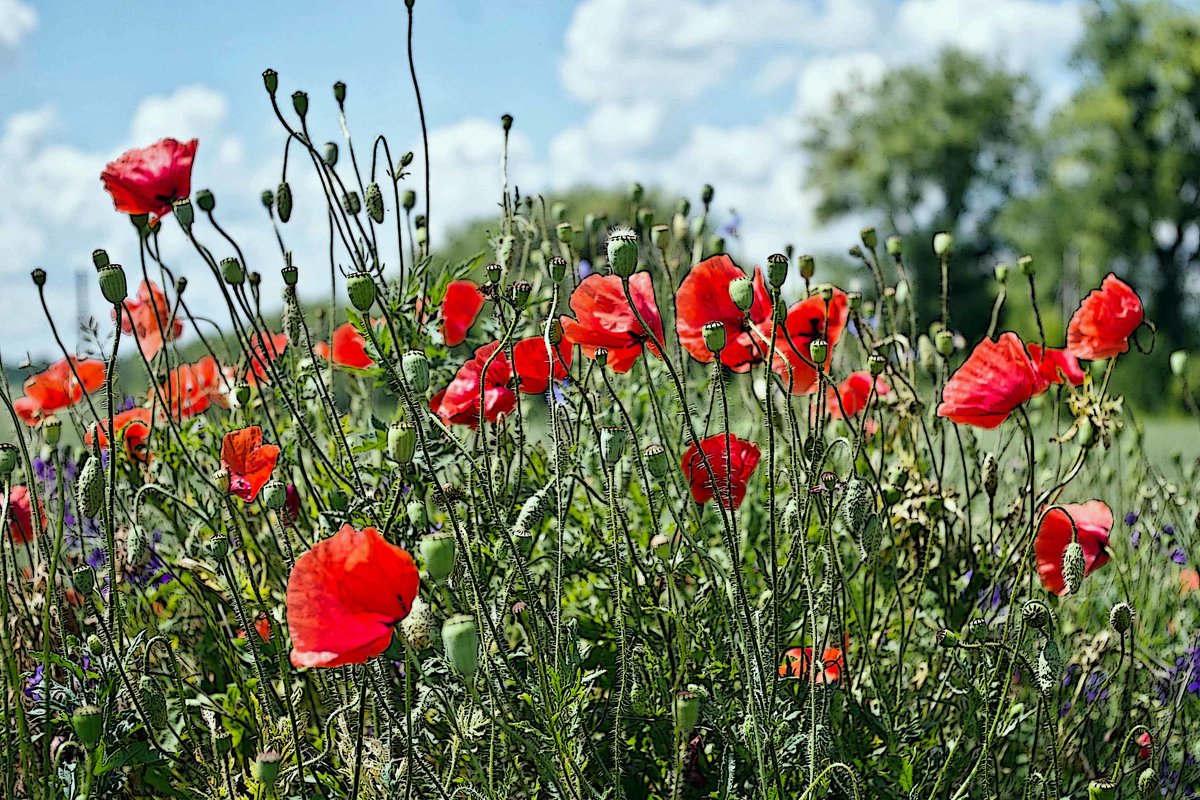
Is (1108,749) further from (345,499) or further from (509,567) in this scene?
(345,499)

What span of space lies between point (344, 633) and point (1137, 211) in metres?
23.3

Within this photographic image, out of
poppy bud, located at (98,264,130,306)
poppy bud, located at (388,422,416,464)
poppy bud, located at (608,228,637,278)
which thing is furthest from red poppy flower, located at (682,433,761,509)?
poppy bud, located at (98,264,130,306)

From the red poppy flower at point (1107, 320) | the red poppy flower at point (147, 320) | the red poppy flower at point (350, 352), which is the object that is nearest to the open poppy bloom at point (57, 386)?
the red poppy flower at point (147, 320)

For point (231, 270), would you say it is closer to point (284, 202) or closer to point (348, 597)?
point (284, 202)

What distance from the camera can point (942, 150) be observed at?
27.8 meters

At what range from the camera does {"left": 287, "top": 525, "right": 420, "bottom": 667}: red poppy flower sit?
1005mm

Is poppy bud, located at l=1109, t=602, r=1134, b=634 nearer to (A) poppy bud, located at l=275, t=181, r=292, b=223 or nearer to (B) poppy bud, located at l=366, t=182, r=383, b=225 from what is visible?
(B) poppy bud, located at l=366, t=182, r=383, b=225

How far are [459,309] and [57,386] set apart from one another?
764mm

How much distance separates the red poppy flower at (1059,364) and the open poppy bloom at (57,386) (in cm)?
154

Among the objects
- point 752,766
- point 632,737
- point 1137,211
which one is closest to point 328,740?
point 632,737

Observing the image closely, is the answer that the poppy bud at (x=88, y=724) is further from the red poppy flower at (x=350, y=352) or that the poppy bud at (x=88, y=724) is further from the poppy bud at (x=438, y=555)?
the red poppy flower at (x=350, y=352)

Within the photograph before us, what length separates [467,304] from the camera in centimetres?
202

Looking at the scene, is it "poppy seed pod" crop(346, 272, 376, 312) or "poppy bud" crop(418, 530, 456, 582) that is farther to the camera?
"poppy seed pod" crop(346, 272, 376, 312)

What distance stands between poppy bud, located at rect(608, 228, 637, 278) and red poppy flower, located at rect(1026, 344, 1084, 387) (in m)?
0.81
